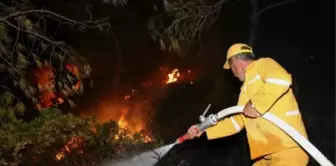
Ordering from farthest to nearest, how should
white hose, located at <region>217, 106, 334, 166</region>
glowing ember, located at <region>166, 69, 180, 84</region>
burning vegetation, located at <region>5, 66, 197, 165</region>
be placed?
glowing ember, located at <region>166, 69, 180, 84</region> < burning vegetation, located at <region>5, 66, 197, 165</region> < white hose, located at <region>217, 106, 334, 166</region>

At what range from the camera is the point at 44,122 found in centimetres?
690

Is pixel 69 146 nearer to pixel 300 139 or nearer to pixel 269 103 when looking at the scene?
pixel 269 103

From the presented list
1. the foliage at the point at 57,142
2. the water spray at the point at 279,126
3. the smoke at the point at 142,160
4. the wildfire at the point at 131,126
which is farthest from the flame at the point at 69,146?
the water spray at the point at 279,126

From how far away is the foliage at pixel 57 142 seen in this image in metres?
6.39

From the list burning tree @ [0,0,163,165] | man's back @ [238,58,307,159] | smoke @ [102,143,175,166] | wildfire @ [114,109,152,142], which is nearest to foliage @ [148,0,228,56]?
burning tree @ [0,0,163,165]

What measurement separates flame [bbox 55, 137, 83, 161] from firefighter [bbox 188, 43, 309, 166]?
12.3ft

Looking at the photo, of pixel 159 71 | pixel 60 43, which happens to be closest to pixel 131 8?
pixel 159 71

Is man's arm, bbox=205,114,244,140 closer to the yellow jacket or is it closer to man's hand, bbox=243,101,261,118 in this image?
the yellow jacket

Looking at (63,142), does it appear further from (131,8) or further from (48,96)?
(131,8)

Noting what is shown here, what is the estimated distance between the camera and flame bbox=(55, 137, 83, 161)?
6.67 meters

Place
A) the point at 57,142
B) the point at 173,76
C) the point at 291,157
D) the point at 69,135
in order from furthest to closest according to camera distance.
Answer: the point at 173,76 < the point at 69,135 < the point at 57,142 < the point at 291,157

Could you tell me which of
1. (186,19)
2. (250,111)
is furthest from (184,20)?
(250,111)

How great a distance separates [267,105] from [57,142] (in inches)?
172

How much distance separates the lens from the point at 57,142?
6.70 metres
